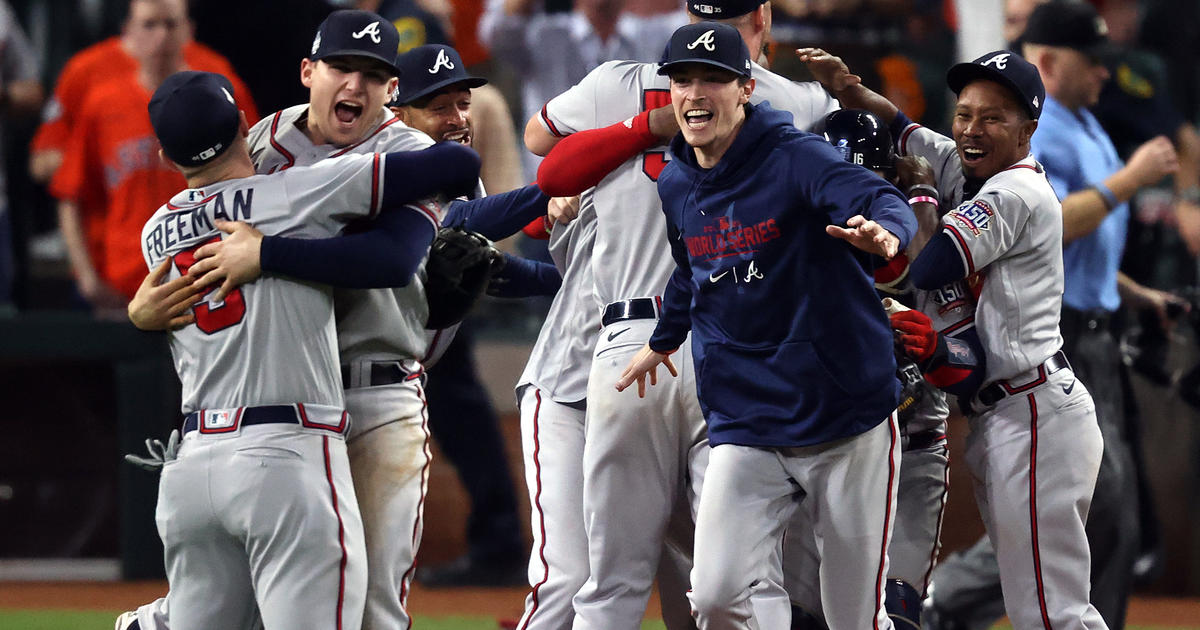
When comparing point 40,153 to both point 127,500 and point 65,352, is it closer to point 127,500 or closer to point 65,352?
point 65,352

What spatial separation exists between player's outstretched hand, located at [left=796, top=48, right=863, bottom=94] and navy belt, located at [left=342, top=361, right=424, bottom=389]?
135cm

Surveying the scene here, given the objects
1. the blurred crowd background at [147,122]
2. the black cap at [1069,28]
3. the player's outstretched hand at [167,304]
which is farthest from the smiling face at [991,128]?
the blurred crowd background at [147,122]

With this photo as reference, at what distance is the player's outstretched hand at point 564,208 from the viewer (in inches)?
157

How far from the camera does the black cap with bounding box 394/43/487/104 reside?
13.7ft

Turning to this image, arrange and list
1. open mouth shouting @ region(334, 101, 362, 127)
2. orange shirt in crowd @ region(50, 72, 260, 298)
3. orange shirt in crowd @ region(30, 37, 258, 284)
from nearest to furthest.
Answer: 1. open mouth shouting @ region(334, 101, 362, 127)
2. orange shirt in crowd @ region(50, 72, 260, 298)
3. orange shirt in crowd @ region(30, 37, 258, 284)

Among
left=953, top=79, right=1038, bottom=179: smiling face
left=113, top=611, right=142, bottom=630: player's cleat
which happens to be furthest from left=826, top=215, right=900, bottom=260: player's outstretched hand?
left=113, top=611, right=142, bottom=630: player's cleat

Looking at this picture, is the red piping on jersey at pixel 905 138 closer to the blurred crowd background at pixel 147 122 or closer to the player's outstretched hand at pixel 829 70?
the player's outstretched hand at pixel 829 70

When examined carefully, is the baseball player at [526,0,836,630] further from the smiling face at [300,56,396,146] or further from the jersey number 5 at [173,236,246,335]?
the jersey number 5 at [173,236,246,335]

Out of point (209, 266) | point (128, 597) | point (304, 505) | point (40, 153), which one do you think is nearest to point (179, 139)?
point (209, 266)

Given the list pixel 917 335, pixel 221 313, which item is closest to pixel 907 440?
pixel 917 335

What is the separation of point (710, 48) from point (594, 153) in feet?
1.53

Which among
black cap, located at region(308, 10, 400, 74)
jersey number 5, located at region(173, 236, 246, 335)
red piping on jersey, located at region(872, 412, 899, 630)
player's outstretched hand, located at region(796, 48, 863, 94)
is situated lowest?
red piping on jersey, located at region(872, 412, 899, 630)

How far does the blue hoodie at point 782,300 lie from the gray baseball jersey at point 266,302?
2.65ft

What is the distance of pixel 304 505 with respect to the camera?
309cm
